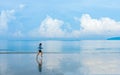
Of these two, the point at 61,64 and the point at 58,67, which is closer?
the point at 58,67

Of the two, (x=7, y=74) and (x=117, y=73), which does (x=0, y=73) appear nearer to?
(x=7, y=74)

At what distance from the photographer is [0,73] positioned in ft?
54.2

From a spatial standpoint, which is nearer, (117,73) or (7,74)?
(7,74)

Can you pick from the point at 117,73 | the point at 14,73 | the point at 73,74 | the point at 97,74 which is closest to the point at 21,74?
the point at 14,73

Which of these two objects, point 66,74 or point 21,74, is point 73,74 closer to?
point 66,74

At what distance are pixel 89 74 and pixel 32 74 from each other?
2990 millimetres

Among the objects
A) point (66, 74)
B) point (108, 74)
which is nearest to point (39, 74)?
point (66, 74)

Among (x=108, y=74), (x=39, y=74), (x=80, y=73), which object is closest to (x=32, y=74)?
(x=39, y=74)

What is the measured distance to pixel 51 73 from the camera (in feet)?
55.3

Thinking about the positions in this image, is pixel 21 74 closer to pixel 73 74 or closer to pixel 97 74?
pixel 73 74

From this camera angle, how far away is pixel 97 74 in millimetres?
17016

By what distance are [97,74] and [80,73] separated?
901 mm

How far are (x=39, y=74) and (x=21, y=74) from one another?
3.15 feet

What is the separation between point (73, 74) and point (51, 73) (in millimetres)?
1154
